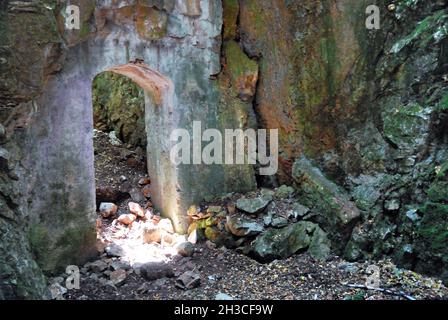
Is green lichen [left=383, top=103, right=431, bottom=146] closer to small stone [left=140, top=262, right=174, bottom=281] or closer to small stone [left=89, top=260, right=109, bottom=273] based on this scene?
small stone [left=140, top=262, right=174, bottom=281]

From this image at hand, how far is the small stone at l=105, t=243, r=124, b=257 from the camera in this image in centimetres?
608

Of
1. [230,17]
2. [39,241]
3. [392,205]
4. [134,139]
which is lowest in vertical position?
[39,241]

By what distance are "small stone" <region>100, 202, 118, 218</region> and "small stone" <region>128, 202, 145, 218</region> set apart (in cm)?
27

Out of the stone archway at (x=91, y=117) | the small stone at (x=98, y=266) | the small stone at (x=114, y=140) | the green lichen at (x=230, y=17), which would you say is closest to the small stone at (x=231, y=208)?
the stone archway at (x=91, y=117)

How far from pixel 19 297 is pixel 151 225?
3.02 metres

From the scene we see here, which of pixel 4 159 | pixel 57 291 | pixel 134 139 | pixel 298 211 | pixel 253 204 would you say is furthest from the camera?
pixel 134 139

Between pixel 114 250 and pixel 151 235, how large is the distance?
691 millimetres

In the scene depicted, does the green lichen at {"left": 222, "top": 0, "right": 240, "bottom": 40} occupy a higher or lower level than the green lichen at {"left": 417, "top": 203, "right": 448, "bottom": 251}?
higher

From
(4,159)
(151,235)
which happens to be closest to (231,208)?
(151,235)

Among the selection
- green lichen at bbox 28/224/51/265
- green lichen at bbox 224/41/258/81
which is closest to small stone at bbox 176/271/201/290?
green lichen at bbox 28/224/51/265

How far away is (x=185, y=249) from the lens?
6113 millimetres

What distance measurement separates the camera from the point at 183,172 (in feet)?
21.9

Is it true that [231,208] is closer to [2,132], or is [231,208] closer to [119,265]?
[119,265]
